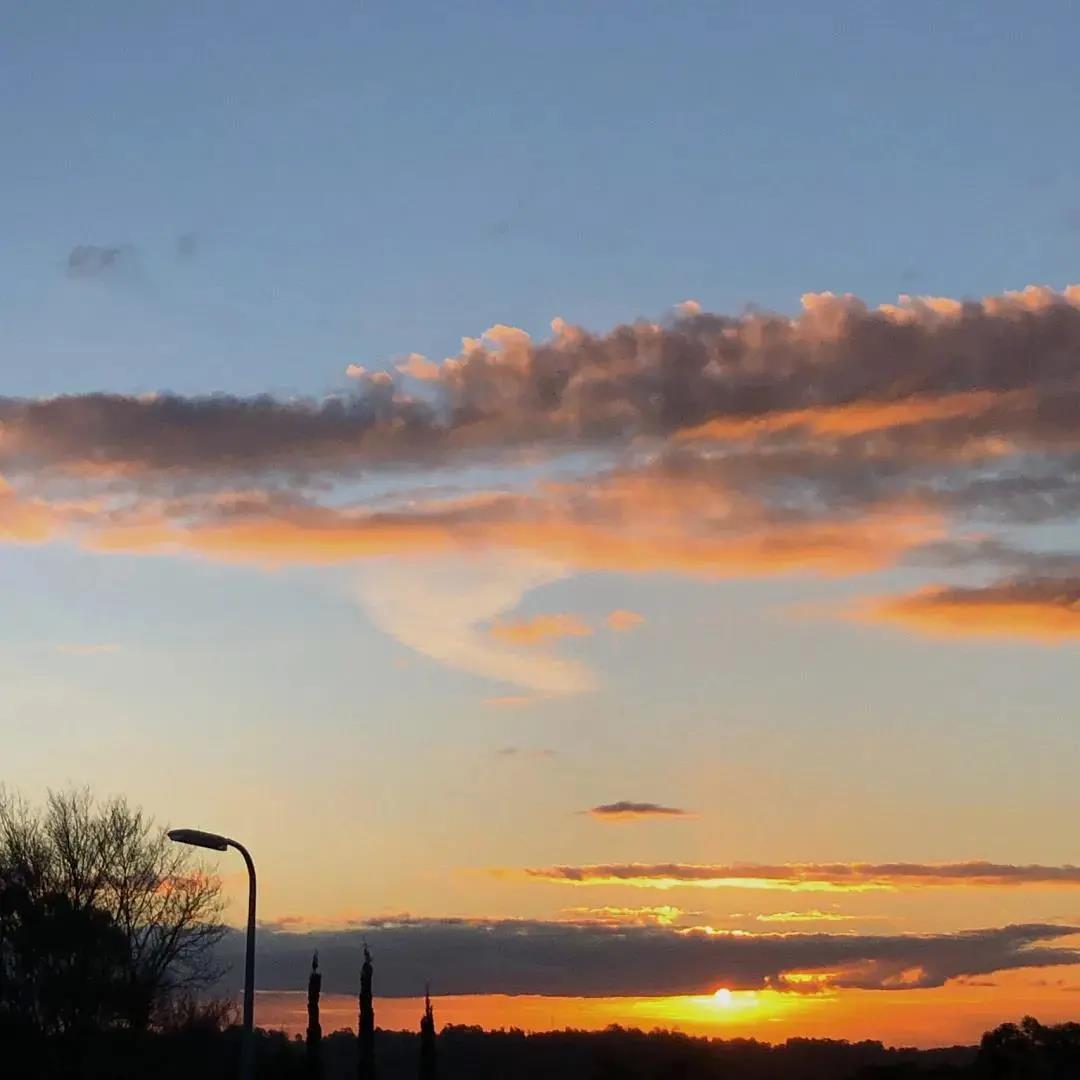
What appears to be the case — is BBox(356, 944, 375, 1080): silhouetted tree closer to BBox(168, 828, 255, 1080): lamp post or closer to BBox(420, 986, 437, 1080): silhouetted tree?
BBox(420, 986, 437, 1080): silhouetted tree

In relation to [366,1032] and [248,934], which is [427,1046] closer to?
[366,1032]

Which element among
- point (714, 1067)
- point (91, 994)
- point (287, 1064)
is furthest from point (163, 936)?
point (714, 1067)

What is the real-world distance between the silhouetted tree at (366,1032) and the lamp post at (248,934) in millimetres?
101168

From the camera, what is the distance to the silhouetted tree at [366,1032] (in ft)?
447

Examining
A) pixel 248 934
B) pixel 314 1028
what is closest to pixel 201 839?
pixel 248 934

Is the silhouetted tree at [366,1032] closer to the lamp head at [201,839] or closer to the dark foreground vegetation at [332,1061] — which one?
the dark foreground vegetation at [332,1061]

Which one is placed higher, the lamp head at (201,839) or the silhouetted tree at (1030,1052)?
the lamp head at (201,839)

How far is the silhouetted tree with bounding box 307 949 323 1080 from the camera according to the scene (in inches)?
4414

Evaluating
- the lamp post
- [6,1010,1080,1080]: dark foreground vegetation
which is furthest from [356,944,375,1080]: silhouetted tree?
the lamp post

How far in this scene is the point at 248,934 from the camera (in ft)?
124

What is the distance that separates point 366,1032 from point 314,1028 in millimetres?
8298

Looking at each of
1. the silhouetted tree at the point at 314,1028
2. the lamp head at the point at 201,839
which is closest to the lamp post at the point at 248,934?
the lamp head at the point at 201,839

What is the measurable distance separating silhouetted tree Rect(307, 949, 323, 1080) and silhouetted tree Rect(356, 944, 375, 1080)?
3.85m

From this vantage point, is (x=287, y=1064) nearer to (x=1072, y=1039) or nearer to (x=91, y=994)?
(x=91, y=994)
